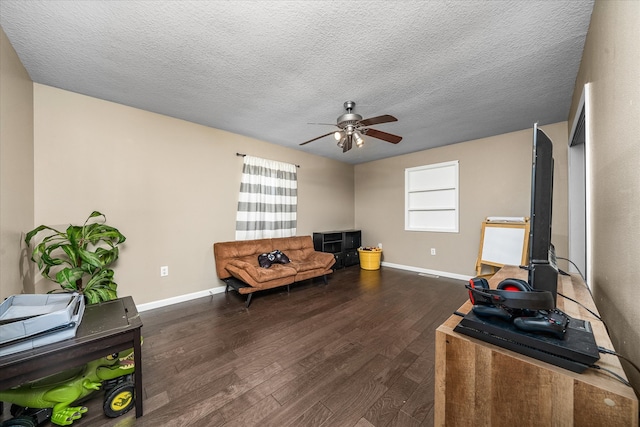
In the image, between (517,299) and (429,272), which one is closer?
(517,299)

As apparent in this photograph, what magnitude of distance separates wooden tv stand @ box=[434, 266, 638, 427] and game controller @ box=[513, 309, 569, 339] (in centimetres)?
9

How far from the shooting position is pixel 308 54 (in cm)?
192

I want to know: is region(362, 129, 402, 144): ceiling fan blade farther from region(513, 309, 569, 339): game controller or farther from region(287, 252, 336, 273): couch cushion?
region(513, 309, 569, 339): game controller

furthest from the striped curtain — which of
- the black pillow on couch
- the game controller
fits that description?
the game controller

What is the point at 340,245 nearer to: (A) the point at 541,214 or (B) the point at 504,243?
(B) the point at 504,243

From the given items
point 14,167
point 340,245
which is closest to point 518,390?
point 14,167

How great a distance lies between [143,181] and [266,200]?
1.76m

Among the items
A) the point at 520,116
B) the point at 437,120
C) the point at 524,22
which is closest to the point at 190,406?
the point at 524,22

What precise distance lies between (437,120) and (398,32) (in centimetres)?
186

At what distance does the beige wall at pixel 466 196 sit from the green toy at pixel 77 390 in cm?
461

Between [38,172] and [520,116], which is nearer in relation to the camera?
[38,172]

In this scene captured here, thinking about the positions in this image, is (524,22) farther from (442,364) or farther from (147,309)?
(147,309)

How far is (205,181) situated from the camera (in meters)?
3.49

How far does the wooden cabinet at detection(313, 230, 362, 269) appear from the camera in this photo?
488 cm
